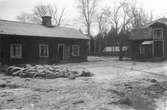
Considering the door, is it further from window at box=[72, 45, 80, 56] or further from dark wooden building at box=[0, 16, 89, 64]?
window at box=[72, 45, 80, 56]

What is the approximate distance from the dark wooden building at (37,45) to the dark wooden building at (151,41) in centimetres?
953

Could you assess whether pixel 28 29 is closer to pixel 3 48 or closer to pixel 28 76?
pixel 3 48

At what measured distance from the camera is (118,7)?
33938 mm

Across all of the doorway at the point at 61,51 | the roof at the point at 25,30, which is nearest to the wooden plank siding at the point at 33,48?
the roof at the point at 25,30

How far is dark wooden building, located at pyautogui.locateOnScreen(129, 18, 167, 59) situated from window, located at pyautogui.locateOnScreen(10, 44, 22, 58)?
1741cm

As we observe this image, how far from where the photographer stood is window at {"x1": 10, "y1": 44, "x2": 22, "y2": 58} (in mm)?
18170

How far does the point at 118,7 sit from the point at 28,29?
1908 cm

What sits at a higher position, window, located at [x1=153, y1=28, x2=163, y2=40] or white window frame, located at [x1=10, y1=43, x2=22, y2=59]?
window, located at [x1=153, y1=28, x2=163, y2=40]

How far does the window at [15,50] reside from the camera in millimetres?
18170

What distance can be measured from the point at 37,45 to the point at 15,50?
239cm

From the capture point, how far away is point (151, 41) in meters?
27.1

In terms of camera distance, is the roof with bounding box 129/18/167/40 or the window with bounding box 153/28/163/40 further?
the roof with bounding box 129/18/167/40

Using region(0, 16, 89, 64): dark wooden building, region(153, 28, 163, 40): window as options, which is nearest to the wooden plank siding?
region(0, 16, 89, 64): dark wooden building

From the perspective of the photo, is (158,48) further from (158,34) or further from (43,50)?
(43,50)
